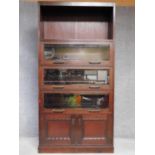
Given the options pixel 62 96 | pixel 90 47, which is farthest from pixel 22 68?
pixel 90 47

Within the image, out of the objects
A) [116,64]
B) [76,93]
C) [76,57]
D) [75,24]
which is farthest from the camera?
[116,64]

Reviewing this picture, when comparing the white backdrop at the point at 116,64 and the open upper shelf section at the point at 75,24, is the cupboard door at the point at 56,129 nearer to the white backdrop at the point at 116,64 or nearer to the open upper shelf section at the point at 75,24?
the white backdrop at the point at 116,64

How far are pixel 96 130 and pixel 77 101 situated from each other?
455mm

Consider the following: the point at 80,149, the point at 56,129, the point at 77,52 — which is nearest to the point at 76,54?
the point at 77,52

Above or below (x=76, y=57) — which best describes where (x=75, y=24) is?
above

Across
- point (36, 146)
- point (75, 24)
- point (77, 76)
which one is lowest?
point (36, 146)

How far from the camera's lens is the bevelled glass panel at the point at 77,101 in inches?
138

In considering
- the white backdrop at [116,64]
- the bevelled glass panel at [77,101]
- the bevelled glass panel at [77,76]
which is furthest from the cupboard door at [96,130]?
the white backdrop at [116,64]

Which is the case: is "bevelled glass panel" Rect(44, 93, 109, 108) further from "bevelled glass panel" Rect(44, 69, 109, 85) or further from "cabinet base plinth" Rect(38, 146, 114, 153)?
"cabinet base plinth" Rect(38, 146, 114, 153)

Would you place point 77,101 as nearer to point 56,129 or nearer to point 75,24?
point 56,129

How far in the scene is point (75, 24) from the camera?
388 cm
